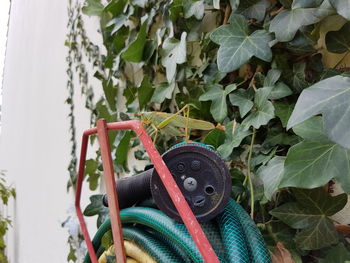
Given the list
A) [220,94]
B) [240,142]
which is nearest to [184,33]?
[220,94]

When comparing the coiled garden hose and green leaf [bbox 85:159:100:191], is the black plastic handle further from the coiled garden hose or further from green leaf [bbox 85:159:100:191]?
green leaf [bbox 85:159:100:191]

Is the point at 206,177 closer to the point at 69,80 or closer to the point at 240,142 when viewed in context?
the point at 240,142

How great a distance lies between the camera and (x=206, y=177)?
587 millimetres

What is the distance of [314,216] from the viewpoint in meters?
0.66

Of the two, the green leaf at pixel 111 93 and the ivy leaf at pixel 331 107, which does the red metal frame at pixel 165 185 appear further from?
the green leaf at pixel 111 93

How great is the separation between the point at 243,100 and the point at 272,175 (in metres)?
0.20

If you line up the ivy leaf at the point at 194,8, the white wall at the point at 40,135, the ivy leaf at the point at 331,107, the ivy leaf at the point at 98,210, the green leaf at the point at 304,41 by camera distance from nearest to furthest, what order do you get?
the ivy leaf at the point at 331,107
the green leaf at the point at 304,41
the ivy leaf at the point at 194,8
the ivy leaf at the point at 98,210
the white wall at the point at 40,135

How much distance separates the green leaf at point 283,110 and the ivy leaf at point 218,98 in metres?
A: 0.12

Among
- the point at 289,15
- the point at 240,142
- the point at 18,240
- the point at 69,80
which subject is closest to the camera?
the point at 289,15

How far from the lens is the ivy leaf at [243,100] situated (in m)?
0.80

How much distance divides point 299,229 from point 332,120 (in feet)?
0.97

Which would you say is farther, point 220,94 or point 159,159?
point 220,94

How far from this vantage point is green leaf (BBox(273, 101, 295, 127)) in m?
0.72

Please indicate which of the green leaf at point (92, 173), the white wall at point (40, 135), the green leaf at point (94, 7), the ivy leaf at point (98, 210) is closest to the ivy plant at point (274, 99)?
the ivy leaf at point (98, 210)
